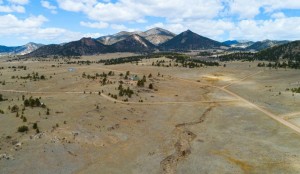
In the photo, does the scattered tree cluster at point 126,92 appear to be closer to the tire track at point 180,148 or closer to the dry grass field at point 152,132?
the dry grass field at point 152,132

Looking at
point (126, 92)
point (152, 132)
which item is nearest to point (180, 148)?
point (152, 132)

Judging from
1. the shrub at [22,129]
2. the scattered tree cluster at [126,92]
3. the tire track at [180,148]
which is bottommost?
the tire track at [180,148]

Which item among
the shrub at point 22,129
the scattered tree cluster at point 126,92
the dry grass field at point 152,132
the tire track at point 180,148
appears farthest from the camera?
the scattered tree cluster at point 126,92

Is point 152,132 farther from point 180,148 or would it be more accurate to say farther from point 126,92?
point 126,92

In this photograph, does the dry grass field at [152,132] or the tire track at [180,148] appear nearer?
the tire track at [180,148]

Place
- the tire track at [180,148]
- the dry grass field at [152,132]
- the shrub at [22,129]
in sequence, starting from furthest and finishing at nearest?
the shrub at [22,129], the dry grass field at [152,132], the tire track at [180,148]

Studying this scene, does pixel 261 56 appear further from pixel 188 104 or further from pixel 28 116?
pixel 28 116

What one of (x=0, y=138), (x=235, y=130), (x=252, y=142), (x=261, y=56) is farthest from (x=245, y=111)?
(x=261, y=56)

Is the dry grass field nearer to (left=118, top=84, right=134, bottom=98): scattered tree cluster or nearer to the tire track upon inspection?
the tire track

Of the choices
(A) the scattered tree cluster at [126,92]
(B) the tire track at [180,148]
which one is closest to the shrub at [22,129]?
(B) the tire track at [180,148]
